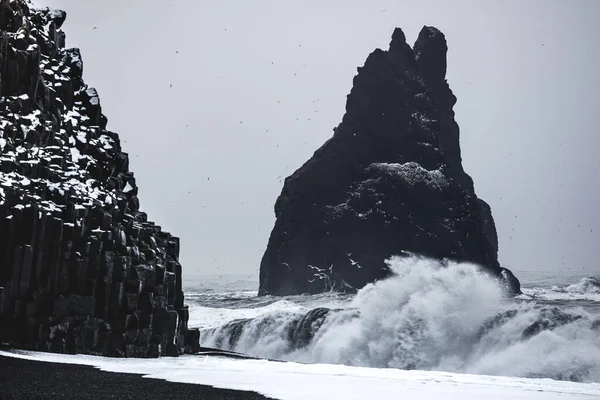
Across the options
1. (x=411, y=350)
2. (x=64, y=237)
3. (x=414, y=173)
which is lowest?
(x=411, y=350)

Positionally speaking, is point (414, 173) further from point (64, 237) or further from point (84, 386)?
point (84, 386)

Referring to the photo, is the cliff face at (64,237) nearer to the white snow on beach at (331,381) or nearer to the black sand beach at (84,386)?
the white snow on beach at (331,381)

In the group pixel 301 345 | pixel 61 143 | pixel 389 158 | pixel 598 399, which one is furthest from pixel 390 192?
pixel 598 399

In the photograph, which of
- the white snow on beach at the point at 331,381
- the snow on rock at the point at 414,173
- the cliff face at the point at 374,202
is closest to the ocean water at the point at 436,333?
the white snow on beach at the point at 331,381

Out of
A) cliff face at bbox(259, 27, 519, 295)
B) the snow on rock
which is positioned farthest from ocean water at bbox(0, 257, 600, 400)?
the snow on rock

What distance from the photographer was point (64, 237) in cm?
2794

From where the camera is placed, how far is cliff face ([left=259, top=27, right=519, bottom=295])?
399 feet

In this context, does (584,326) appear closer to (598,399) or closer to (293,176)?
(598,399)

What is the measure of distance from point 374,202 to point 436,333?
8487 centimetres

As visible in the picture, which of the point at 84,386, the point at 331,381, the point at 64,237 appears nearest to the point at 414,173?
the point at 64,237

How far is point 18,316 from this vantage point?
26.2 m

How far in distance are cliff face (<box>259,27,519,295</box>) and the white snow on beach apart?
299 ft

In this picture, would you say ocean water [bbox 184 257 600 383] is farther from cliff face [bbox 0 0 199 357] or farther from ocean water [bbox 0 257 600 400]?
cliff face [bbox 0 0 199 357]

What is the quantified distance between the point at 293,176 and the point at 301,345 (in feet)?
300
